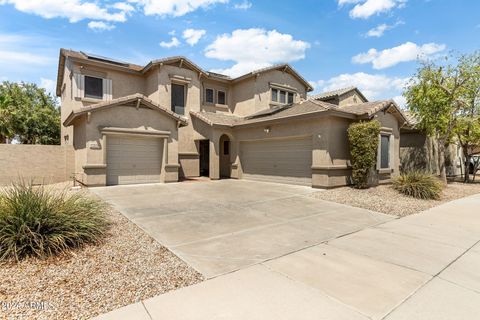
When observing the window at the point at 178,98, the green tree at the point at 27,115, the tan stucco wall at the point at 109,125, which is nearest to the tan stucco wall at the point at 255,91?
the window at the point at 178,98

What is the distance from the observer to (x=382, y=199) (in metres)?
9.97

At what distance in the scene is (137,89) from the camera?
1806 centimetres

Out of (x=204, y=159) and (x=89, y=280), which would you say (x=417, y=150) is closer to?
(x=204, y=159)

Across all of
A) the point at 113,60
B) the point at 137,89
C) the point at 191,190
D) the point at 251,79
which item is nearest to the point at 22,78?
the point at 113,60

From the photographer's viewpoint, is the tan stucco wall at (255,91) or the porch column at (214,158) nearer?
the porch column at (214,158)

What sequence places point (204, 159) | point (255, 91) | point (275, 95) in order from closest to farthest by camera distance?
point (204, 159) < point (255, 91) < point (275, 95)

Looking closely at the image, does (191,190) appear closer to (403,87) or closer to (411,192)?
(411,192)

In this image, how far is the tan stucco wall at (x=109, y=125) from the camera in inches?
470

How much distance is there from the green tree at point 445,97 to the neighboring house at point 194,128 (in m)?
2.24

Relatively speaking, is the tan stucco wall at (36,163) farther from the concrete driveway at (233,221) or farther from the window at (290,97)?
the window at (290,97)

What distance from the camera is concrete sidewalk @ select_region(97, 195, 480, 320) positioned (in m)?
2.94

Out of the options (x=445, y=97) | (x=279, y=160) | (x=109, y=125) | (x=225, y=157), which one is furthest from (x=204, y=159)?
(x=445, y=97)

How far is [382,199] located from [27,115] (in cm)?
3056

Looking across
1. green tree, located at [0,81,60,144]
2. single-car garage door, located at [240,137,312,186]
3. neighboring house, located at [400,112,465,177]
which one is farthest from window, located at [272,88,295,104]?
green tree, located at [0,81,60,144]
